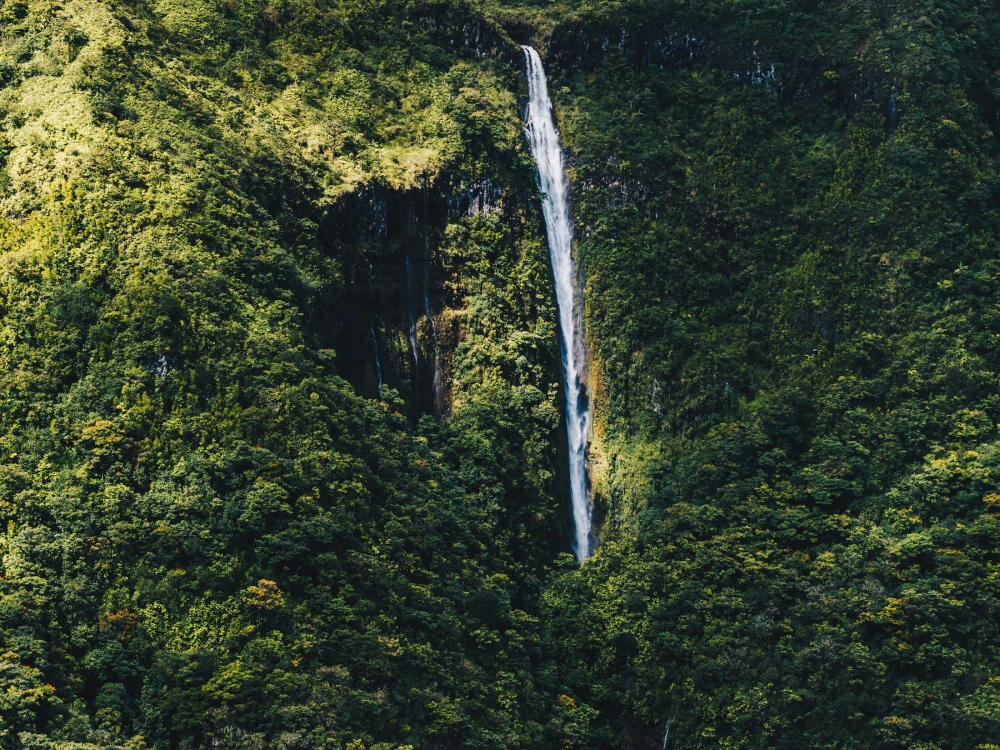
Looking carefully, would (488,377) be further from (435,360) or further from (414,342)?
(414,342)

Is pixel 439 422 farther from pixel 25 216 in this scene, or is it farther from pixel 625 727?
pixel 25 216

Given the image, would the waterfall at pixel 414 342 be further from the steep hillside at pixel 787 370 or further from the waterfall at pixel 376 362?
the steep hillside at pixel 787 370

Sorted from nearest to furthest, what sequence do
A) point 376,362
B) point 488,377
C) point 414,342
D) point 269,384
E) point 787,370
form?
point 269,384 < point 376,362 < point 414,342 < point 488,377 < point 787,370

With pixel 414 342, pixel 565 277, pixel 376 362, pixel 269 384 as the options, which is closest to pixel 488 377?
pixel 414 342

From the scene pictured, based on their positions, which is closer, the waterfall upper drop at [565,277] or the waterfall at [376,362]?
the waterfall at [376,362]

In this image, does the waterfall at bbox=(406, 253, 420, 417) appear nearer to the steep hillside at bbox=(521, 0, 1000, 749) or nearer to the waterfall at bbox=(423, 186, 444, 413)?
the waterfall at bbox=(423, 186, 444, 413)

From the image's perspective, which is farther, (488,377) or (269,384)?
(488,377)

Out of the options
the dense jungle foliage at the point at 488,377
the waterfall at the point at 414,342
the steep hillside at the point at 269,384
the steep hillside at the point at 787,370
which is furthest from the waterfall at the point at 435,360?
the steep hillside at the point at 787,370
